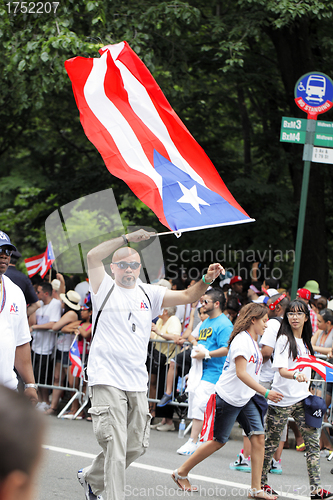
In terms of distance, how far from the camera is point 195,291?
4.74 metres

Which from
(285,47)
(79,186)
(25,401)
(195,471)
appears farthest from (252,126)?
(25,401)

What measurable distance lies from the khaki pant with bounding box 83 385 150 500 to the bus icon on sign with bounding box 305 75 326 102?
605cm

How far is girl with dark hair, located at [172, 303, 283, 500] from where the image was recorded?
5777 mm

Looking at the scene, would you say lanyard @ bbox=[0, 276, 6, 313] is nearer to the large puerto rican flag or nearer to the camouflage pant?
the large puerto rican flag

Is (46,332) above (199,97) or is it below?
below

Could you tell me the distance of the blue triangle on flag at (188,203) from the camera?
4699mm

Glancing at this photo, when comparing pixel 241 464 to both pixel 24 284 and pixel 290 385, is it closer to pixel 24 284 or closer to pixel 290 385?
pixel 290 385

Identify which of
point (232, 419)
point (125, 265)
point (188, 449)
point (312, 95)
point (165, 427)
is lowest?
point (165, 427)

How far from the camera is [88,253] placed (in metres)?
4.64

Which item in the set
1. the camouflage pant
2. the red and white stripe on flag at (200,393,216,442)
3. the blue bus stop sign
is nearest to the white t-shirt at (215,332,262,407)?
the red and white stripe on flag at (200,393,216,442)

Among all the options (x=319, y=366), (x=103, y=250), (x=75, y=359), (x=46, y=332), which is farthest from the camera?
(x=46, y=332)

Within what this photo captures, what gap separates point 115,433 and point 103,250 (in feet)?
4.54

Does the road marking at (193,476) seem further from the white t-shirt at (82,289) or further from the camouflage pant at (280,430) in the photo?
the white t-shirt at (82,289)

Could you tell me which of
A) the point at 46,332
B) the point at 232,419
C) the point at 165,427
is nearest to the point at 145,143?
the point at 232,419
